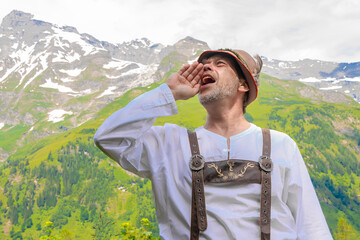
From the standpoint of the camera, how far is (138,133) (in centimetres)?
318

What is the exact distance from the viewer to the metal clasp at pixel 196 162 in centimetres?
306

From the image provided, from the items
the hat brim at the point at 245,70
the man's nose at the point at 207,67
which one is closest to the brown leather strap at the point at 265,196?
the hat brim at the point at 245,70

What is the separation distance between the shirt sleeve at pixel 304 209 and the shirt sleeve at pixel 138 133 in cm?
145

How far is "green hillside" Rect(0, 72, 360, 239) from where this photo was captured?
141 metres

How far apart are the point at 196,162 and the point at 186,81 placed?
3.29ft

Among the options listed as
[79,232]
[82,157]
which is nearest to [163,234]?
[79,232]

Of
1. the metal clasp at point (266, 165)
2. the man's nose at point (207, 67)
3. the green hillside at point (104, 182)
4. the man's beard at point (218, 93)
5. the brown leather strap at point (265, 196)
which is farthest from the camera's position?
the green hillside at point (104, 182)

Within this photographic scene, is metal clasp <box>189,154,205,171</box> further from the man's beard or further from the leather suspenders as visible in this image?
the man's beard

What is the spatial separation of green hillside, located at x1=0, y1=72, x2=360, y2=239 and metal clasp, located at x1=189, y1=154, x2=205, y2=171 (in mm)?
128830

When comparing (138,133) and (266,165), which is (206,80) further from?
(266,165)

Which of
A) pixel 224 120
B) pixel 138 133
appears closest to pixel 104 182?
pixel 224 120

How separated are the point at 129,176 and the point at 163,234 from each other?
168360 mm

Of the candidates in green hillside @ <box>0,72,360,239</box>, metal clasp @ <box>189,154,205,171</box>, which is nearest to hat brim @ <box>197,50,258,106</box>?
metal clasp @ <box>189,154,205,171</box>

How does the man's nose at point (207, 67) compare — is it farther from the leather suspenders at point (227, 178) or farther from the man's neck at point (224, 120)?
the leather suspenders at point (227, 178)
